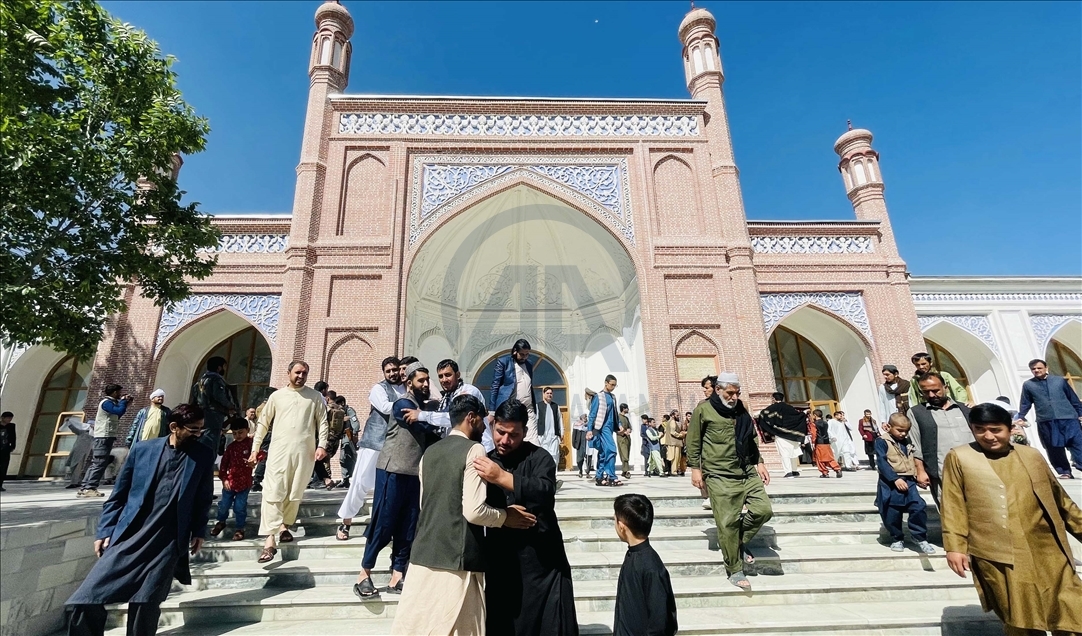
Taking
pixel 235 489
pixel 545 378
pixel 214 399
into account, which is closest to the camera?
pixel 235 489

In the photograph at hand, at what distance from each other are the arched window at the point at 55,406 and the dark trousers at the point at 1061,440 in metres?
17.1

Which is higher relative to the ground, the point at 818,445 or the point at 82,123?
the point at 82,123

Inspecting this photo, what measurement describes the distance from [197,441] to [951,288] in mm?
16014

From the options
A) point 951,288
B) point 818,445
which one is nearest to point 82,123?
point 818,445

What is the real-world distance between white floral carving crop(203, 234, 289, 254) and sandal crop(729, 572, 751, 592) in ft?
33.8

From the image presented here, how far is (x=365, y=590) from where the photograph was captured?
10.1ft

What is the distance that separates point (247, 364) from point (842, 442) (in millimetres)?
13461

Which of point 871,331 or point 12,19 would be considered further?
point 871,331

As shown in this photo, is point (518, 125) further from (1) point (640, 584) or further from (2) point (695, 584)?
(1) point (640, 584)

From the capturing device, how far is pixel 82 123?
5.14 metres

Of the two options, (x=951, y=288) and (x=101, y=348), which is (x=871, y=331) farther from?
(x=101, y=348)

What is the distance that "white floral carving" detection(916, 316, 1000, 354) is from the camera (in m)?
12.9

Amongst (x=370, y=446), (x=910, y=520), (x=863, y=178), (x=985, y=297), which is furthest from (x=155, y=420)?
(x=985, y=297)

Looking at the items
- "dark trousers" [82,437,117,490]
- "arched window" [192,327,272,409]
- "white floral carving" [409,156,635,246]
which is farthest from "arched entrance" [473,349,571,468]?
"dark trousers" [82,437,117,490]
